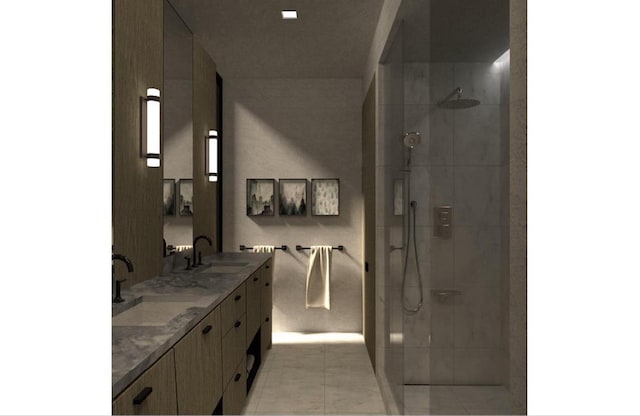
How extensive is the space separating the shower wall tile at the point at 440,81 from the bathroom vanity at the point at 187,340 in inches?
53.1

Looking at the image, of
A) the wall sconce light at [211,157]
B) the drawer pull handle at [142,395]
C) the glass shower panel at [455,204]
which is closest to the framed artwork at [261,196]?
the wall sconce light at [211,157]

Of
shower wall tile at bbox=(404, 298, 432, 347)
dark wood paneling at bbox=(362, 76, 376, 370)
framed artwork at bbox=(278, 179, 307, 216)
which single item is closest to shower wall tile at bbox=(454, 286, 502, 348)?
shower wall tile at bbox=(404, 298, 432, 347)

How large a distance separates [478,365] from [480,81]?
36.4 inches

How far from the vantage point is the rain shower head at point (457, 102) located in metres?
1.67

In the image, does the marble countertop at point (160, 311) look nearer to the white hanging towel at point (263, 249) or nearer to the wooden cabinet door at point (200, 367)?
the wooden cabinet door at point (200, 367)

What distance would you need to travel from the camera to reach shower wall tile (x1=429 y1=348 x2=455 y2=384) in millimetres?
2236

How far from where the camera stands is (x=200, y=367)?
172cm

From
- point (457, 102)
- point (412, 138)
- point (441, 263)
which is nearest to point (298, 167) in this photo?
point (412, 138)

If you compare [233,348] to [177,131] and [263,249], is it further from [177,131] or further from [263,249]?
[263,249]

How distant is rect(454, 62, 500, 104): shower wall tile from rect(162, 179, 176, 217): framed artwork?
5.25 ft

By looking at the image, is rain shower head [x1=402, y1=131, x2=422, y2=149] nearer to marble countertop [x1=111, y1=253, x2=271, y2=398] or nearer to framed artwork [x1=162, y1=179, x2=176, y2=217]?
marble countertop [x1=111, y1=253, x2=271, y2=398]
